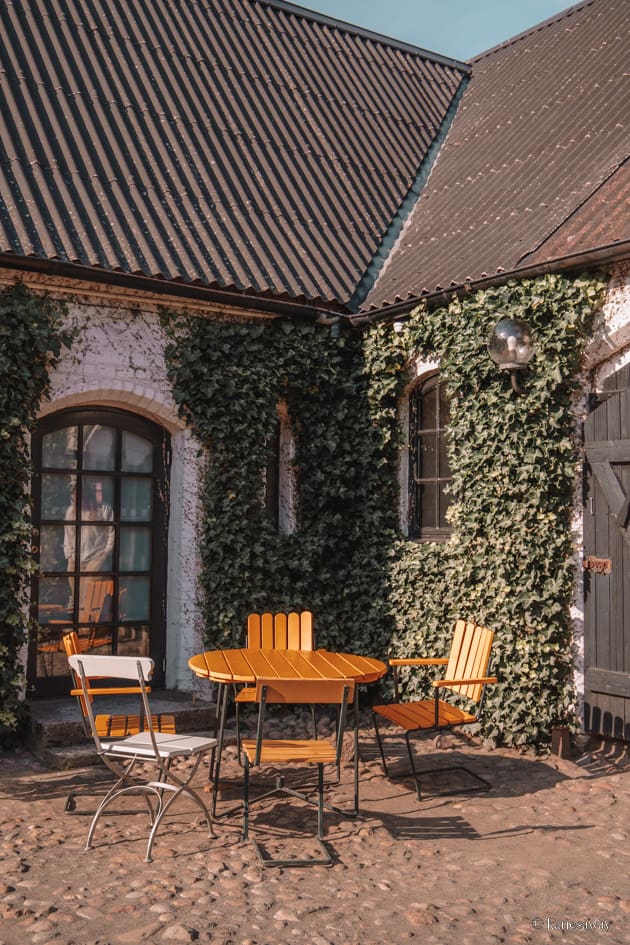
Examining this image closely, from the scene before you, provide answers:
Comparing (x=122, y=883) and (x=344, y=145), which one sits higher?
(x=344, y=145)

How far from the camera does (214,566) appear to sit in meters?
8.13

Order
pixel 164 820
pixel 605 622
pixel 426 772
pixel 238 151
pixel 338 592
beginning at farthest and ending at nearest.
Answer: pixel 238 151, pixel 338 592, pixel 605 622, pixel 426 772, pixel 164 820

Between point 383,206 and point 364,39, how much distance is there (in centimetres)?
371

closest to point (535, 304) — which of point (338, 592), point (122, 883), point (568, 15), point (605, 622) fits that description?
point (605, 622)

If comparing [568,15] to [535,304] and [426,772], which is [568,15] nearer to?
[535,304]

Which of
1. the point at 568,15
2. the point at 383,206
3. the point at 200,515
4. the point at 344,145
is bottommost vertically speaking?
the point at 200,515

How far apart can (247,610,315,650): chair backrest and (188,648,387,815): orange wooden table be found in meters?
0.31

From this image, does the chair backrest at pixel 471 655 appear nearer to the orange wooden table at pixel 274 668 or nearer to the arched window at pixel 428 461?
the orange wooden table at pixel 274 668

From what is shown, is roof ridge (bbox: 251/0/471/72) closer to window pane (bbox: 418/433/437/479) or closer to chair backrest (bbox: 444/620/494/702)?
window pane (bbox: 418/433/437/479)

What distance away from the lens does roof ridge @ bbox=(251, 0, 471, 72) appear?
39.4 feet

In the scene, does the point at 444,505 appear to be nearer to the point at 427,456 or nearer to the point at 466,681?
the point at 427,456

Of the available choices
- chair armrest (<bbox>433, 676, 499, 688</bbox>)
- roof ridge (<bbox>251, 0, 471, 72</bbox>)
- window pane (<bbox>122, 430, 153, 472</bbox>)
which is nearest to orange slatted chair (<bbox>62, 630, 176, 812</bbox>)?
chair armrest (<bbox>433, 676, 499, 688</bbox>)

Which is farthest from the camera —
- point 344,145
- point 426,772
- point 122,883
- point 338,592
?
point 344,145

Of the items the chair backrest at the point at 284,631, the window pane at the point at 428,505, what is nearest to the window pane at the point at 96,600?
the chair backrest at the point at 284,631
